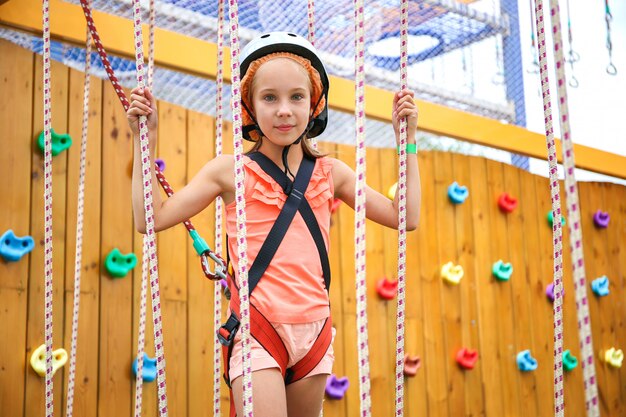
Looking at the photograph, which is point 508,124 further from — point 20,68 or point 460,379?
point 20,68

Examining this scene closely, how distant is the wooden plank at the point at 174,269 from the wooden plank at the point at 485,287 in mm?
1796

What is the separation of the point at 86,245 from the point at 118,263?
136 millimetres

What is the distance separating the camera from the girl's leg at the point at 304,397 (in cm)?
173

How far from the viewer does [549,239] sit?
15.4 feet

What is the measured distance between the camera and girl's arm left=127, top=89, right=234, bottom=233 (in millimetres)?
1681

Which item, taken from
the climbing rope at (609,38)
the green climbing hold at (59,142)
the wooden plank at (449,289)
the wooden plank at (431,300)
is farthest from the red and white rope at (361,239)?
the climbing rope at (609,38)

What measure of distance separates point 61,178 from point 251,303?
4.76 feet

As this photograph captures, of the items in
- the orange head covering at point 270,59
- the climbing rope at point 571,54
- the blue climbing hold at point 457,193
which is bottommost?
the orange head covering at point 270,59

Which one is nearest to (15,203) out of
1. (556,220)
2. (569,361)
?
(556,220)

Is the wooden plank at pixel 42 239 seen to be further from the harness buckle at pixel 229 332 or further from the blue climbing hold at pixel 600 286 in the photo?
the blue climbing hold at pixel 600 286

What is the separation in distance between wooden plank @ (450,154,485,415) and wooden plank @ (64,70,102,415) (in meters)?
1.98

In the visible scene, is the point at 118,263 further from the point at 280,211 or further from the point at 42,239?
the point at 280,211

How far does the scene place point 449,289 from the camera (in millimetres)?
4145

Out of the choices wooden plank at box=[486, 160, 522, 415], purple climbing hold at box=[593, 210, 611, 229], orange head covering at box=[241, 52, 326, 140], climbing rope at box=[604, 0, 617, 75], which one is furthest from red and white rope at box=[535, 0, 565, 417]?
purple climbing hold at box=[593, 210, 611, 229]
